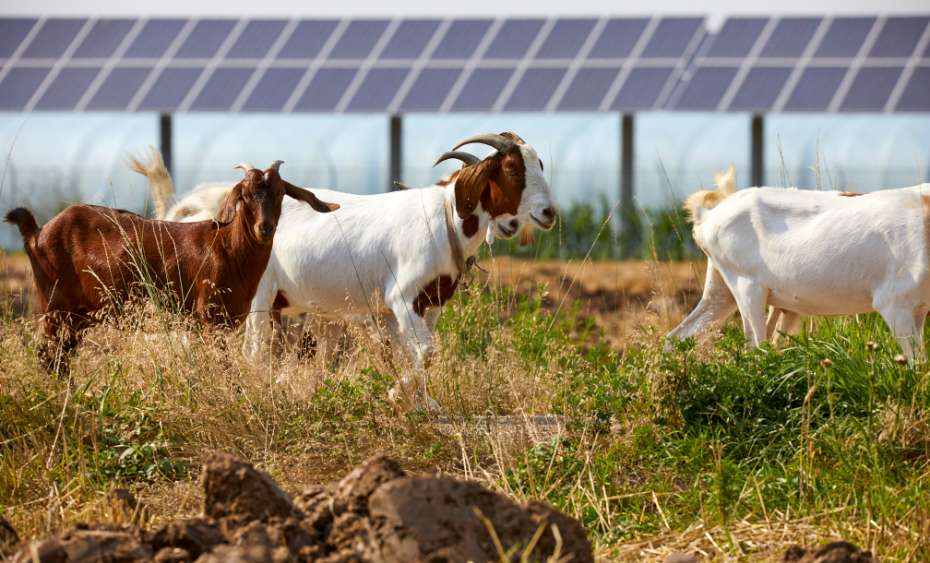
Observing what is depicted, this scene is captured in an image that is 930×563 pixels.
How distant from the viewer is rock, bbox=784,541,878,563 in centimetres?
464

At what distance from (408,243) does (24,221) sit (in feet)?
7.65

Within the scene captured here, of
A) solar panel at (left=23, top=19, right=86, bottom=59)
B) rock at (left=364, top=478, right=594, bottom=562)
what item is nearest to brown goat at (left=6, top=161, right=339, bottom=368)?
rock at (left=364, top=478, right=594, bottom=562)

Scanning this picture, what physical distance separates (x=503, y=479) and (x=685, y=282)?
1061 centimetres

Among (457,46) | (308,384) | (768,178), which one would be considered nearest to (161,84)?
(457,46)

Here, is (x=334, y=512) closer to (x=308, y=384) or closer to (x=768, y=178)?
(x=308, y=384)

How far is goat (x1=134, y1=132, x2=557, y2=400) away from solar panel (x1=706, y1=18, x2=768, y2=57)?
11696mm

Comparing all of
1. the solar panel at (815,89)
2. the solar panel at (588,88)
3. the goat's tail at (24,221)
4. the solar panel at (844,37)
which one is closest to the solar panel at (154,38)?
the solar panel at (588,88)

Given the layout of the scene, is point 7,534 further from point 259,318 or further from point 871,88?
point 871,88

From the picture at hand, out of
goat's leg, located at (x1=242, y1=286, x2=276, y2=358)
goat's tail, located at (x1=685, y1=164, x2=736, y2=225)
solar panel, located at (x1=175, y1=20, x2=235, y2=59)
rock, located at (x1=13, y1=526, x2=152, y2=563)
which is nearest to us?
rock, located at (x1=13, y1=526, x2=152, y2=563)

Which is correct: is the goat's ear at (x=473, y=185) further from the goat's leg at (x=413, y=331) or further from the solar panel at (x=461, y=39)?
the solar panel at (x=461, y=39)

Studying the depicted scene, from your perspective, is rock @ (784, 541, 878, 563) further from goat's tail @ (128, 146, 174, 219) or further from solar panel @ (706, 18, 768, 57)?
solar panel @ (706, 18, 768, 57)

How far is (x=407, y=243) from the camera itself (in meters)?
8.84

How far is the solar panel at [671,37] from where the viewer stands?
65.7 ft

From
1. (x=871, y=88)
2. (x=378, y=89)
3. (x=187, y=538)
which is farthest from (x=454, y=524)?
(x=378, y=89)
